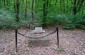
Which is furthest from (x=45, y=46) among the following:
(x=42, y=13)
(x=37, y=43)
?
(x=42, y=13)

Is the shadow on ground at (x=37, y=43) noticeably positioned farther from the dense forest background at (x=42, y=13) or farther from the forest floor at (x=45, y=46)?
the dense forest background at (x=42, y=13)

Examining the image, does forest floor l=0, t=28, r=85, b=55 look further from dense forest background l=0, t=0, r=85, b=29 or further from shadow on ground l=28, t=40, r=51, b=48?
dense forest background l=0, t=0, r=85, b=29

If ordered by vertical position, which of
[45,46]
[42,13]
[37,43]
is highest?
[42,13]

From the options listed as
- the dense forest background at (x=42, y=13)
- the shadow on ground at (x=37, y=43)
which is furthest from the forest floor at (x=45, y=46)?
the dense forest background at (x=42, y=13)

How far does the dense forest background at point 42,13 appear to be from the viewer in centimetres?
1046

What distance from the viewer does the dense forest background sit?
1046 cm

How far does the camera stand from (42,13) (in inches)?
434

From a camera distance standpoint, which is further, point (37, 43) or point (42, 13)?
point (42, 13)

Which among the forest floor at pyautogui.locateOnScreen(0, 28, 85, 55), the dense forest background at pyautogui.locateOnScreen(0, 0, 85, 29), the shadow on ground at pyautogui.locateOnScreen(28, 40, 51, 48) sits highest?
the dense forest background at pyautogui.locateOnScreen(0, 0, 85, 29)

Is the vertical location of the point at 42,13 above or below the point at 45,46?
above

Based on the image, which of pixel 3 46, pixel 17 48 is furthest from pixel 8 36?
pixel 17 48

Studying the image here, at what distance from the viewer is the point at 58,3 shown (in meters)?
12.4

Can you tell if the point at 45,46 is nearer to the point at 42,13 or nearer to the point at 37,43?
the point at 37,43

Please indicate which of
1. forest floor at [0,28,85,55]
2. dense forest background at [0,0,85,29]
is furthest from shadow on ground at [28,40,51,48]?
dense forest background at [0,0,85,29]
